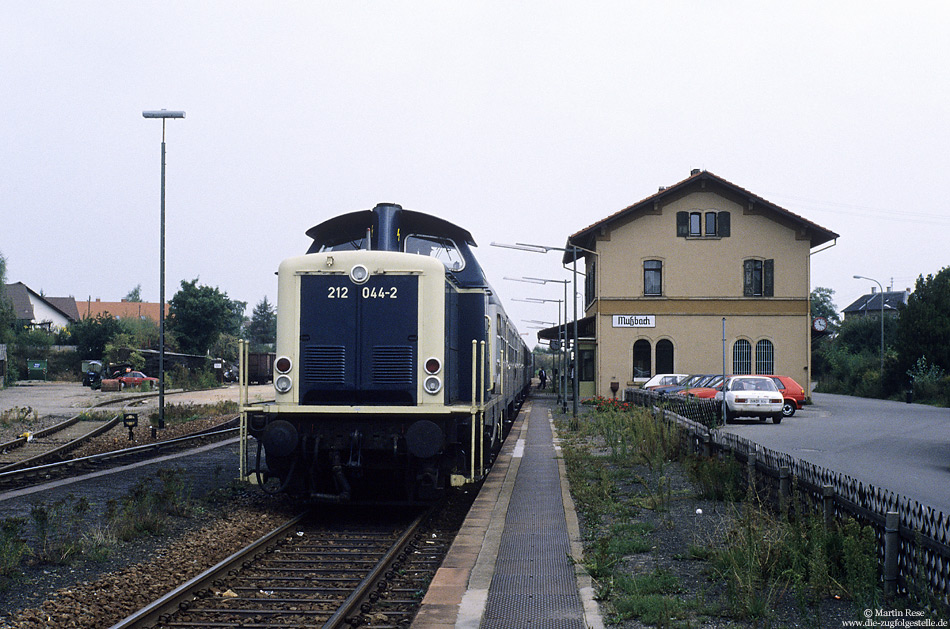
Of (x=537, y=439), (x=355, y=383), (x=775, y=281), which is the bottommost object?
(x=537, y=439)

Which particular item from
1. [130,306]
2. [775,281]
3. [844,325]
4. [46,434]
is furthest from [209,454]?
[130,306]

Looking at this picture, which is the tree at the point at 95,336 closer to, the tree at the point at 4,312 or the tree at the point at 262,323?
the tree at the point at 4,312

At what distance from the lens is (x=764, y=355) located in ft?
110

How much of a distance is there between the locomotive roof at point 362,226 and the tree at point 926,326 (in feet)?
115

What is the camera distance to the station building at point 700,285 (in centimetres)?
3356

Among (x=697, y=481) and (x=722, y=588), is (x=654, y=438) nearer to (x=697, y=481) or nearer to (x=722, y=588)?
(x=697, y=481)

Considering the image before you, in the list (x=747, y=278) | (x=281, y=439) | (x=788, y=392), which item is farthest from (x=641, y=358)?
(x=281, y=439)

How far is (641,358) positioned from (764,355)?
203 inches

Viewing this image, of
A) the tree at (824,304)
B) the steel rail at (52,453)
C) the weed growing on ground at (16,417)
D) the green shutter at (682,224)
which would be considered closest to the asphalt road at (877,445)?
the green shutter at (682,224)

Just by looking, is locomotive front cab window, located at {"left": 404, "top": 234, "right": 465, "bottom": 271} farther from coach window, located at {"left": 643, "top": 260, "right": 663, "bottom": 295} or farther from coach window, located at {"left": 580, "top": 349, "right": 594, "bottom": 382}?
coach window, located at {"left": 580, "top": 349, "right": 594, "bottom": 382}

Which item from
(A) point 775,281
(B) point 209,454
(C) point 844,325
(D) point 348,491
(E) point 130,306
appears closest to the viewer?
(D) point 348,491

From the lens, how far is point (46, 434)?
19047 mm

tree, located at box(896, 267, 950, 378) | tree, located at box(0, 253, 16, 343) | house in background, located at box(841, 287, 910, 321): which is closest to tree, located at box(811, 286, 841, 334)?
house in background, located at box(841, 287, 910, 321)

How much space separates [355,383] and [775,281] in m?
28.8
